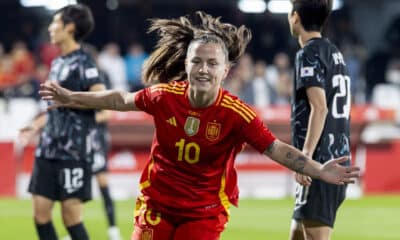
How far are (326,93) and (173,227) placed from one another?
5.18 feet

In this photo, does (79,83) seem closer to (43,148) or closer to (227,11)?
(43,148)

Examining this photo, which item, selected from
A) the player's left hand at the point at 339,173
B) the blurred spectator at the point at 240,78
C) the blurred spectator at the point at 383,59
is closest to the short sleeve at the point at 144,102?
the player's left hand at the point at 339,173

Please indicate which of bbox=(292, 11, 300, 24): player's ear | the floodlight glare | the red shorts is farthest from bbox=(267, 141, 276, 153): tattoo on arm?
the floodlight glare

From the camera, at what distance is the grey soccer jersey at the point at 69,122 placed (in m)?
8.66

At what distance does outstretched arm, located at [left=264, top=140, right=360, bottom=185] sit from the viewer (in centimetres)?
587

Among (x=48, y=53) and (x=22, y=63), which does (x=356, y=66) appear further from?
(x=22, y=63)

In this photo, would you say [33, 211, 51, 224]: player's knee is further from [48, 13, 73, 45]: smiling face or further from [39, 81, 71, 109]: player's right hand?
[39, 81, 71, 109]: player's right hand

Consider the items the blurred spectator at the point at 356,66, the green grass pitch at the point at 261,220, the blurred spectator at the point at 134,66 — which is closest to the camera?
the green grass pitch at the point at 261,220

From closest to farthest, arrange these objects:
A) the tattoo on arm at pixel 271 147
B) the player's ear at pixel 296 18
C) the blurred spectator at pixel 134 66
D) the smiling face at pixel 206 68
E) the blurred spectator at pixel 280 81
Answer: the smiling face at pixel 206 68 → the tattoo on arm at pixel 271 147 → the player's ear at pixel 296 18 → the blurred spectator at pixel 280 81 → the blurred spectator at pixel 134 66

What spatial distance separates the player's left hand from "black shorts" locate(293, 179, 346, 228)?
1.25m

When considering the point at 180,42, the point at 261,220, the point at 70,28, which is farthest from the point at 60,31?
the point at 261,220

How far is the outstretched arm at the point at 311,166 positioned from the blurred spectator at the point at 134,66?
1317 cm

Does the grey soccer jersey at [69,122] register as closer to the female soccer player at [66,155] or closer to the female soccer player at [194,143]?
the female soccer player at [66,155]

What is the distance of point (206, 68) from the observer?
19.8 ft
